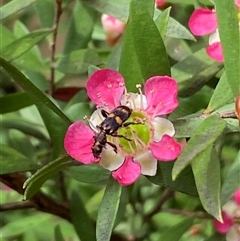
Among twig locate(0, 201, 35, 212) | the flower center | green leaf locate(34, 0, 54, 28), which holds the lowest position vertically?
twig locate(0, 201, 35, 212)

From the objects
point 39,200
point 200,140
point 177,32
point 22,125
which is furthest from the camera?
point 22,125

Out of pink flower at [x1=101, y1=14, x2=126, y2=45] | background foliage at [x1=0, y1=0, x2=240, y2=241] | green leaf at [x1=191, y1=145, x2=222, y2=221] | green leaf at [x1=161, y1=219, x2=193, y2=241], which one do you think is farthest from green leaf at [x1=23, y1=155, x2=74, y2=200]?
pink flower at [x1=101, y1=14, x2=126, y2=45]

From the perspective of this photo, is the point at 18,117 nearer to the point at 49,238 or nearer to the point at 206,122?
the point at 49,238

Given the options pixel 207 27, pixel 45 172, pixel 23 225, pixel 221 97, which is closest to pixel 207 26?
pixel 207 27

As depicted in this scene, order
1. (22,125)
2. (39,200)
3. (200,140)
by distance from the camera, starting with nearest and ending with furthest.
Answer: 1. (200,140)
2. (39,200)
3. (22,125)

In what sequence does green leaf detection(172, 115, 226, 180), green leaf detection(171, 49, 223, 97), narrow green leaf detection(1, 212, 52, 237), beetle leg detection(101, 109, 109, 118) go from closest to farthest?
green leaf detection(172, 115, 226, 180) < beetle leg detection(101, 109, 109, 118) < green leaf detection(171, 49, 223, 97) < narrow green leaf detection(1, 212, 52, 237)

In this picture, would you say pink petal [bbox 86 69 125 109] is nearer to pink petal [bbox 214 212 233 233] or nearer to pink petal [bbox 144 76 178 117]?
pink petal [bbox 144 76 178 117]

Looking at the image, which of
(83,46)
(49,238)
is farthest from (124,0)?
(49,238)

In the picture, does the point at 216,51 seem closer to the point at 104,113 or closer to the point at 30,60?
the point at 104,113
